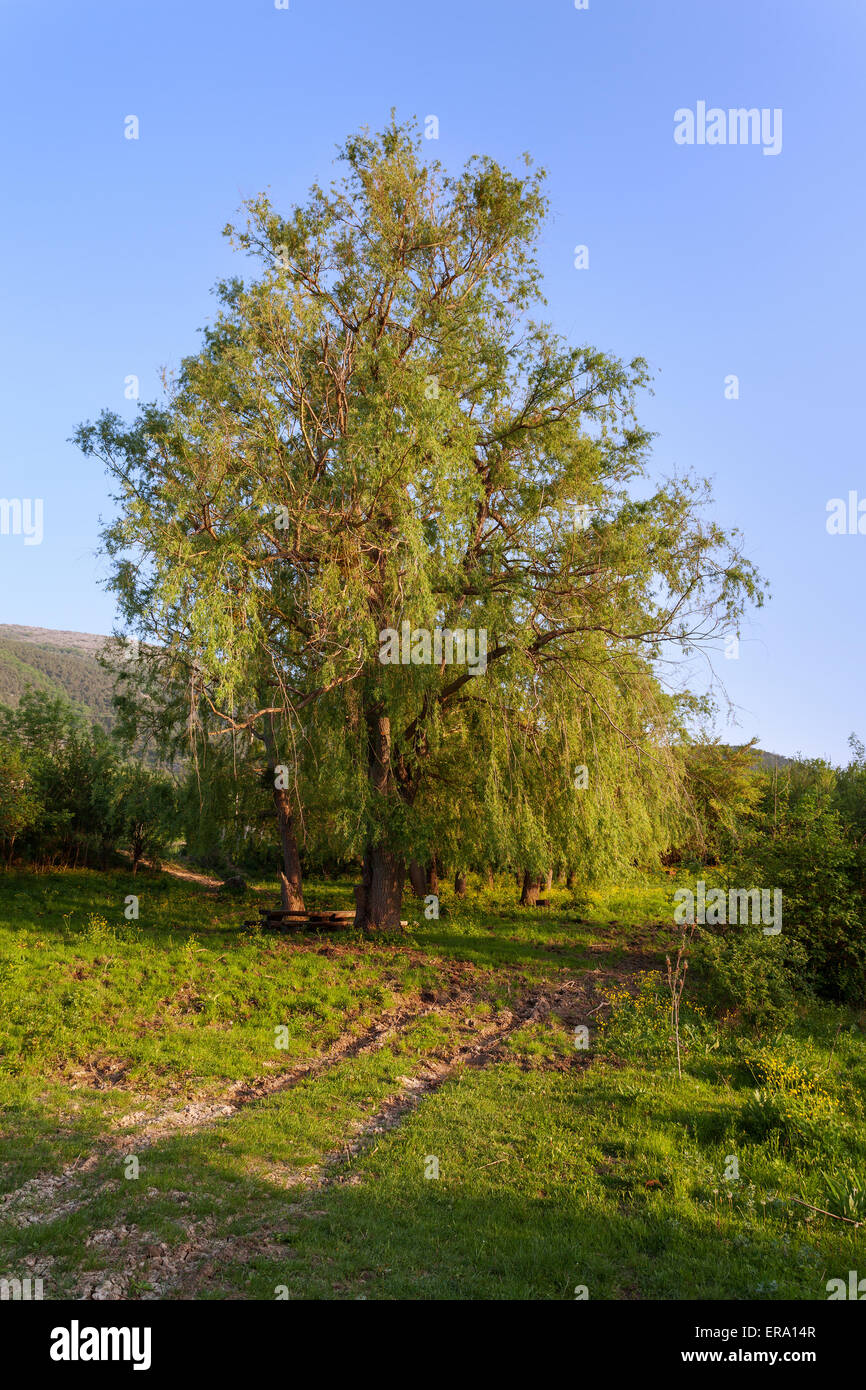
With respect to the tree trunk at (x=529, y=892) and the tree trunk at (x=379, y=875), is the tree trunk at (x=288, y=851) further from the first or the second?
the tree trunk at (x=529, y=892)

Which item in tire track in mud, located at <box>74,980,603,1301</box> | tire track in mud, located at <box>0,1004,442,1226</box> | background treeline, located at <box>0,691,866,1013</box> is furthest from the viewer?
background treeline, located at <box>0,691,866,1013</box>

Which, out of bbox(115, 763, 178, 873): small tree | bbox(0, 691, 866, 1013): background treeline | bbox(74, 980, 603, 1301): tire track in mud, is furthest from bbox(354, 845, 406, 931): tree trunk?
bbox(74, 980, 603, 1301): tire track in mud

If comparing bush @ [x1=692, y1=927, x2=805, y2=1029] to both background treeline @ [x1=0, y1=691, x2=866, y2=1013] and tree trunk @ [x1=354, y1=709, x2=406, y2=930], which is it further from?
tree trunk @ [x1=354, y1=709, x2=406, y2=930]

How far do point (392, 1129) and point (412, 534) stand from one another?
9157mm

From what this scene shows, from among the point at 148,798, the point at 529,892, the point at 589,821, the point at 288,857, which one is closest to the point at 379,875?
the point at 288,857

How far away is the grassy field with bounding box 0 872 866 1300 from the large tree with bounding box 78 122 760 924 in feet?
12.0

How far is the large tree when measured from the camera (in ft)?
44.4

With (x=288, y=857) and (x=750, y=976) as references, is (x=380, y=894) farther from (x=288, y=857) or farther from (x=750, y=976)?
(x=750, y=976)

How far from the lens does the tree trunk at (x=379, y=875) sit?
1634 centimetres

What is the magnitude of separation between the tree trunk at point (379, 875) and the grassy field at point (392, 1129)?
2.01 meters

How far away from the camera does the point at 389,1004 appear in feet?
41.9

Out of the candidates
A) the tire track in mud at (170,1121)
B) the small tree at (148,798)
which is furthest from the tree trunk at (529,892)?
the tire track in mud at (170,1121)

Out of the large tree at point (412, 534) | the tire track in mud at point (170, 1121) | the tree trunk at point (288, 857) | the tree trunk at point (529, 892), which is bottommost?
the tree trunk at point (529, 892)
